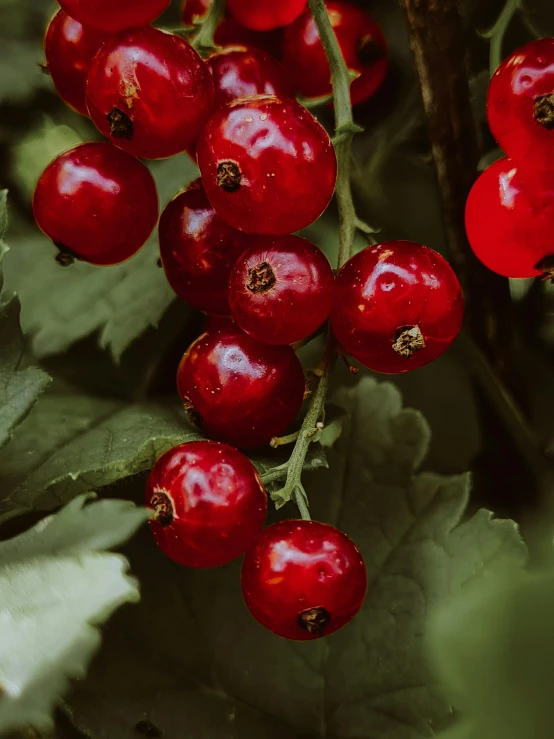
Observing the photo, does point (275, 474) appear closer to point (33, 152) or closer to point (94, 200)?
point (94, 200)

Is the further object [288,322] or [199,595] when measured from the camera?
[199,595]

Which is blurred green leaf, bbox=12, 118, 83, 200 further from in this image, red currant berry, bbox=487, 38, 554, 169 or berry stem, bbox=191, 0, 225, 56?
red currant berry, bbox=487, 38, 554, 169

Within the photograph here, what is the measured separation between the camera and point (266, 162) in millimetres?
339

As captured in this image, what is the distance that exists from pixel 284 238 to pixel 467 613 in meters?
0.19

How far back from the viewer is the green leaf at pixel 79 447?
1.27 ft

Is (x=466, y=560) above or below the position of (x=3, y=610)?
below

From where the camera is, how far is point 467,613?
1.19 ft

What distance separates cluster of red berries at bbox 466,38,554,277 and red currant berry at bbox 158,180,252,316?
0.40 feet

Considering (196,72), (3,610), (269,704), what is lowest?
(269,704)

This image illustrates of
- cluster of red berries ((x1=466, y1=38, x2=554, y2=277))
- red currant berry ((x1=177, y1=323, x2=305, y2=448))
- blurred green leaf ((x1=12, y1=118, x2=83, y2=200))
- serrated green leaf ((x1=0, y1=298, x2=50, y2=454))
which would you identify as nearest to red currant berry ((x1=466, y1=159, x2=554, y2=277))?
cluster of red berries ((x1=466, y1=38, x2=554, y2=277))

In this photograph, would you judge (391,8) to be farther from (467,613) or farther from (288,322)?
(467,613)

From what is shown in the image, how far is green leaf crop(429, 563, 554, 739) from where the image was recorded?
34cm

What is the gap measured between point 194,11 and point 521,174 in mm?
220

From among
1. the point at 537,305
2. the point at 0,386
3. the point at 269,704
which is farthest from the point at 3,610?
the point at 537,305
